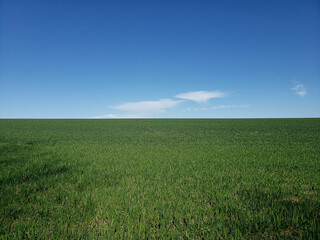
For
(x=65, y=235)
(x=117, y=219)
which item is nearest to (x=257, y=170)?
(x=117, y=219)

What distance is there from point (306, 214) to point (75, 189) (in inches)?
206

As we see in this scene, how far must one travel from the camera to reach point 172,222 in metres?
2.91

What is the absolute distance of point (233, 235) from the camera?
2.63 metres

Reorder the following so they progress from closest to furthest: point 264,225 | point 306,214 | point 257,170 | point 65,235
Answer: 1. point 65,235
2. point 264,225
3. point 306,214
4. point 257,170

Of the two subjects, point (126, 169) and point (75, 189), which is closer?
point (75, 189)

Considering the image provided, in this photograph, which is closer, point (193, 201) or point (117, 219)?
point (117, 219)

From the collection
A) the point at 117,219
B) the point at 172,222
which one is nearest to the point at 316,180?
the point at 172,222

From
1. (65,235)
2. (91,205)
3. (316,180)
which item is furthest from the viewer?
(316,180)

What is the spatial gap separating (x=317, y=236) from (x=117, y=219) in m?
3.34

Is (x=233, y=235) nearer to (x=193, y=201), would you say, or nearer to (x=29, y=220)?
(x=193, y=201)

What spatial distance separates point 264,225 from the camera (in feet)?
9.09

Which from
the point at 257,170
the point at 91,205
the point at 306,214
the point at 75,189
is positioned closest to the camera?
the point at 306,214

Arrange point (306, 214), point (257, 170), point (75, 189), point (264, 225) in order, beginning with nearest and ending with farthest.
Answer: point (264, 225) → point (306, 214) → point (75, 189) → point (257, 170)

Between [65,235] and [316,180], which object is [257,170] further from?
[65,235]
